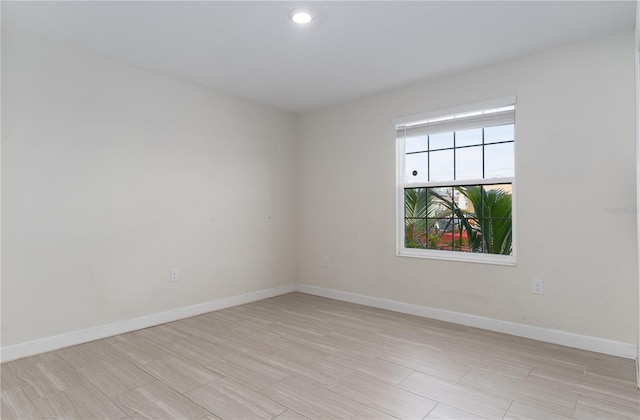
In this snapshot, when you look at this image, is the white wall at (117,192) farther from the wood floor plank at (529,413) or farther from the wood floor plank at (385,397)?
the wood floor plank at (529,413)

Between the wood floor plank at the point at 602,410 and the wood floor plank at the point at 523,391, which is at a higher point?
the wood floor plank at the point at 523,391

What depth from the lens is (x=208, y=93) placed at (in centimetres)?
378

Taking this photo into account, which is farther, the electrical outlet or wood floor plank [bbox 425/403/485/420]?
the electrical outlet

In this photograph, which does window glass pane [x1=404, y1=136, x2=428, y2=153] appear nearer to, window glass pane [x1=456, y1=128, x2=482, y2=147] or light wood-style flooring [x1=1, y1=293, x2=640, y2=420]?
window glass pane [x1=456, y1=128, x2=482, y2=147]

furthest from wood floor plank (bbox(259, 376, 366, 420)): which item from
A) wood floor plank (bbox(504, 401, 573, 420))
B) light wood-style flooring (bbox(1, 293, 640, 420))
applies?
wood floor plank (bbox(504, 401, 573, 420))

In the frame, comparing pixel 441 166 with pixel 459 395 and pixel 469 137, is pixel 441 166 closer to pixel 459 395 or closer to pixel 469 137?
pixel 469 137

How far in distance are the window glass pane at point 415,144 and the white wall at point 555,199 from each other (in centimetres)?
17

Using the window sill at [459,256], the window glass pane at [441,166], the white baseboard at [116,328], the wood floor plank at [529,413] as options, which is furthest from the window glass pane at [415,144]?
the wood floor plank at [529,413]

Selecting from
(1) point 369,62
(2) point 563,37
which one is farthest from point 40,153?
(2) point 563,37

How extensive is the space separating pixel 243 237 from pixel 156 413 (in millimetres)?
2396

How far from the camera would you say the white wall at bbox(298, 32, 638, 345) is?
2.61 meters

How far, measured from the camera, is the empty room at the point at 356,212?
7.25ft

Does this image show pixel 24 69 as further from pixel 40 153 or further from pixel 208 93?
pixel 208 93

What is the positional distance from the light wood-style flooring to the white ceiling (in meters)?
2.31
